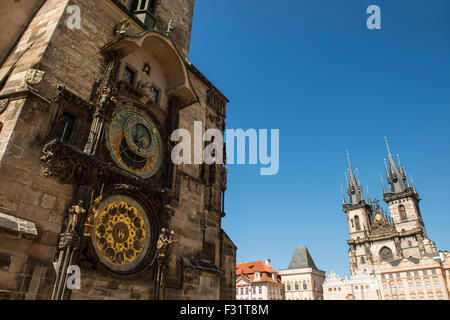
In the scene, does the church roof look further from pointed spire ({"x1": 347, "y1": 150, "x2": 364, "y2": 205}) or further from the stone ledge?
the stone ledge

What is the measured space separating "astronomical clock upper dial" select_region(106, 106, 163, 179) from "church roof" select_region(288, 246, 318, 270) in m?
70.7

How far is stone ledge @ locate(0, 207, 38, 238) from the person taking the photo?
712 cm

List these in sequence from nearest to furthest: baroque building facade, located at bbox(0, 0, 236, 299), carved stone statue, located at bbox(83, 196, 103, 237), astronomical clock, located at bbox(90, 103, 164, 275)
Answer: baroque building facade, located at bbox(0, 0, 236, 299)
carved stone statue, located at bbox(83, 196, 103, 237)
astronomical clock, located at bbox(90, 103, 164, 275)

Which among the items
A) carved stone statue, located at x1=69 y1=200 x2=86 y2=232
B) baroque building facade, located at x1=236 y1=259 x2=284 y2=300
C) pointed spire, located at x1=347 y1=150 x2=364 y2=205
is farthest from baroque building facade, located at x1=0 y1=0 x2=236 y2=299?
pointed spire, located at x1=347 y1=150 x2=364 y2=205

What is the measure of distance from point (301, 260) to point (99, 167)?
75141mm

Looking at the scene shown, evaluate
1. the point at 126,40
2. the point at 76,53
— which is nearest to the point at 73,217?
the point at 76,53

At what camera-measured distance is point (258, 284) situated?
62.3m

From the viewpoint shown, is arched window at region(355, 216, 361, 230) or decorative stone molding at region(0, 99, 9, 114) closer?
decorative stone molding at region(0, 99, 9, 114)

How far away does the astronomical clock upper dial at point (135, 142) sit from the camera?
10.9 m

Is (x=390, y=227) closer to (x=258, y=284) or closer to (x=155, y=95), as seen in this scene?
(x=258, y=284)

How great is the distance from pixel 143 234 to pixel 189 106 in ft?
25.0

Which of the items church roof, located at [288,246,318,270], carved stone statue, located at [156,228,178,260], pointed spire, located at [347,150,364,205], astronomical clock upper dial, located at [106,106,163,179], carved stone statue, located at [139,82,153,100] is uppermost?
pointed spire, located at [347,150,364,205]

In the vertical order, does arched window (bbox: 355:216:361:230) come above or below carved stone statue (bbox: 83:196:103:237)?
above

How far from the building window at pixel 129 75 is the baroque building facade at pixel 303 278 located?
67.9 m
